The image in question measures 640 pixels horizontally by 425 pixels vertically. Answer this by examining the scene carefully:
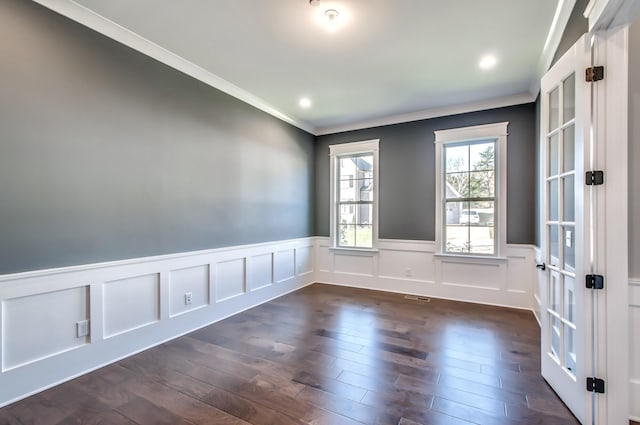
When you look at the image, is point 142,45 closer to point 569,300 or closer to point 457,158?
point 569,300

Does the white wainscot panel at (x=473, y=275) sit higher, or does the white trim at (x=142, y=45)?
the white trim at (x=142, y=45)

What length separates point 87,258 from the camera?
2.38 m

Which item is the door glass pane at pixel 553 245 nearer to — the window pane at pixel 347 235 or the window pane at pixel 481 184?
the window pane at pixel 481 184

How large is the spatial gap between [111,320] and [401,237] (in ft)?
12.8

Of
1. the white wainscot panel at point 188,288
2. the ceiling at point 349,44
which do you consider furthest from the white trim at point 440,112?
the white wainscot panel at point 188,288

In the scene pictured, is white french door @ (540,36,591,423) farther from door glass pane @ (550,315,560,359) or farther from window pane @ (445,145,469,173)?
window pane @ (445,145,469,173)

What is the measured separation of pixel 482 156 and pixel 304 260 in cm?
329

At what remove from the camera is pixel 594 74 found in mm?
1711

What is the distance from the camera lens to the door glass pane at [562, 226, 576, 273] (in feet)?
6.23

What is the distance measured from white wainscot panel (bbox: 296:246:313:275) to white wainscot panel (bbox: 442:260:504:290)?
2275 mm

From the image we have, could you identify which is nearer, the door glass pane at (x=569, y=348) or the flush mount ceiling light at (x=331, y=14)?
the door glass pane at (x=569, y=348)

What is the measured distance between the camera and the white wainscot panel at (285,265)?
4540 millimetres

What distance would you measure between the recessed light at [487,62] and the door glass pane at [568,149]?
138 centimetres

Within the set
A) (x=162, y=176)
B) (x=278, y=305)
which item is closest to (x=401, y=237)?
(x=278, y=305)
